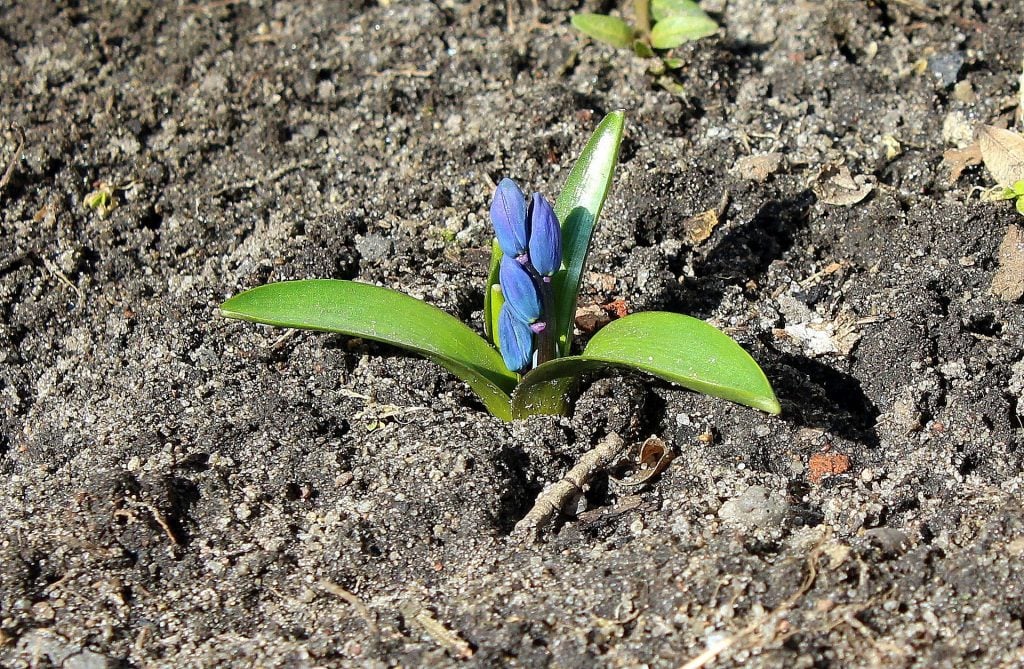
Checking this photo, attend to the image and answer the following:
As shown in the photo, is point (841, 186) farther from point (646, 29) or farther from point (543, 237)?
point (543, 237)

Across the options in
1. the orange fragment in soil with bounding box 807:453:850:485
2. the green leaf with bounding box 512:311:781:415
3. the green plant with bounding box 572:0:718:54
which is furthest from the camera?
the green plant with bounding box 572:0:718:54

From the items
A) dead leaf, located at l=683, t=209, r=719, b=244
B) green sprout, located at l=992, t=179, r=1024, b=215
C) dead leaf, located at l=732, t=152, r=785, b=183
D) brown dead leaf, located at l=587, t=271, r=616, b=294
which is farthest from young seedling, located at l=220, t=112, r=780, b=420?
green sprout, located at l=992, t=179, r=1024, b=215

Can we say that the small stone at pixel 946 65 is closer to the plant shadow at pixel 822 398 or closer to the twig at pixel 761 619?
the plant shadow at pixel 822 398

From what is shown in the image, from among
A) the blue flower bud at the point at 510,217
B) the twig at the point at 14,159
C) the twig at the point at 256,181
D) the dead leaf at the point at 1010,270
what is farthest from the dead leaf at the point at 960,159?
the twig at the point at 14,159

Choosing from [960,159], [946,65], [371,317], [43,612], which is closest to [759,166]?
[960,159]

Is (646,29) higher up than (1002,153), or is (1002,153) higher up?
(646,29)

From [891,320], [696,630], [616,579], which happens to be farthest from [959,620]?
[891,320]

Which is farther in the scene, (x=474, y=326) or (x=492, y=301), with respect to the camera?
(x=474, y=326)

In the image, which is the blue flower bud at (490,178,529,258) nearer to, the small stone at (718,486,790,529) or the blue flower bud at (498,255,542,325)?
the blue flower bud at (498,255,542,325)
